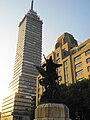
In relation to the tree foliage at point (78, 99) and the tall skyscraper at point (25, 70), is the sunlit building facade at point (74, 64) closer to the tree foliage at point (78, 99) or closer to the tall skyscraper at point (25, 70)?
the tree foliage at point (78, 99)

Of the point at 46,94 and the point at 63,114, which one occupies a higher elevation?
the point at 46,94

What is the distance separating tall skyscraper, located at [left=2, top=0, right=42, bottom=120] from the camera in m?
94.8

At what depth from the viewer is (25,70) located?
117 metres

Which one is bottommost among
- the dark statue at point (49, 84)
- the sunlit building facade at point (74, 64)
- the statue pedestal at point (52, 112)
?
the statue pedestal at point (52, 112)

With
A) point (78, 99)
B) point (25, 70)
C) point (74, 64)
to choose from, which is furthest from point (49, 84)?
point (25, 70)

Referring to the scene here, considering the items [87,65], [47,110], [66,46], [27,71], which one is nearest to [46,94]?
[47,110]

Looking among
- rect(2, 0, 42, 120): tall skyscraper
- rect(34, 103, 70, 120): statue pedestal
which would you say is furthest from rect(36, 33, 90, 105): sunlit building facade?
rect(34, 103, 70, 120): statue pedestal

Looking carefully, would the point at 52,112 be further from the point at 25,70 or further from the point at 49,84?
the point at 25,70

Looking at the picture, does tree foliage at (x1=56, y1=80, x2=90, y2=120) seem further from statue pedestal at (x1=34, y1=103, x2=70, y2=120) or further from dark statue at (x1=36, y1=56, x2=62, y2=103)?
statue pedestal at (x1=34, y1=103, x2=70, y2=120)

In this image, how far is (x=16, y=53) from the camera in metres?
139

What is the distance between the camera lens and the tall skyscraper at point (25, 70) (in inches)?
3730

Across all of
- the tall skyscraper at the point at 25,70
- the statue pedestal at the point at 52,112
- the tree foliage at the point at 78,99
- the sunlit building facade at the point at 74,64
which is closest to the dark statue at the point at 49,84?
the statue pedestal at the point at 52,112

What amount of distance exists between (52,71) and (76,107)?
15.2 meters

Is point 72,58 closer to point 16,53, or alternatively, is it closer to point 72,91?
point 72,91
